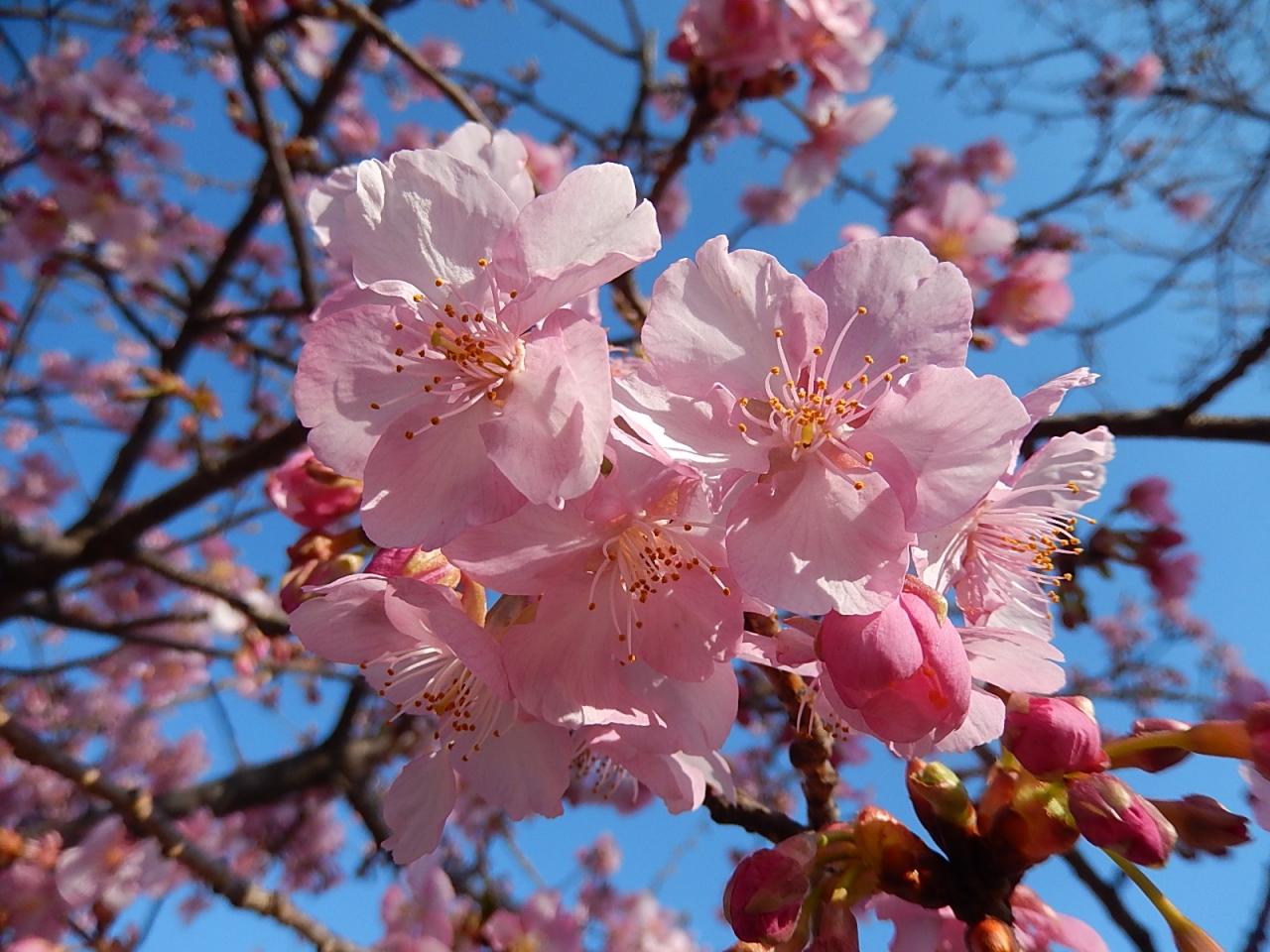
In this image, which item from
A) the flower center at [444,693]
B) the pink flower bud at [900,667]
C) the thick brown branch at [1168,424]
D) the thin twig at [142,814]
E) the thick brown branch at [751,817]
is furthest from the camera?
the thick brown branch at [1168,424]

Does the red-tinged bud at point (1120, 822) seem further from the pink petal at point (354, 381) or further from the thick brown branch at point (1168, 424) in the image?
the thick brown branch at point (1168, 424)

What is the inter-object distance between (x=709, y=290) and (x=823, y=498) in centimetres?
27

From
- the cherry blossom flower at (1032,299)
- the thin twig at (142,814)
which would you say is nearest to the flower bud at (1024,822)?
the thin twig at (142,814)

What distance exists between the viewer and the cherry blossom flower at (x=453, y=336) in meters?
0.84

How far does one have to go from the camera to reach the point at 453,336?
95 centimetres

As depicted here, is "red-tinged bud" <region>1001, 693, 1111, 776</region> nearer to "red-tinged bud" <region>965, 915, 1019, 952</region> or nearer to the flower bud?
the flower bud

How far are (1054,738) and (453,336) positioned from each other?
0.83 metres

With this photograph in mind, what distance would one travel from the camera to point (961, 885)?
2.98 feet

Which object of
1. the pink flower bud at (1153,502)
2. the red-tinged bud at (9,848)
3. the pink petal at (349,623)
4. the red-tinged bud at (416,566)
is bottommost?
the red-tinged bud at (9,848)

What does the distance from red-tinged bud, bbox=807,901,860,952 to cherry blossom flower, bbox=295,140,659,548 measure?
0.60 m

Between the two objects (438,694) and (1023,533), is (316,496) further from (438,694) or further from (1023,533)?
(1023,533)

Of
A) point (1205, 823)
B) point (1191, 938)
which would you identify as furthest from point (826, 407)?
point (1191, 938)

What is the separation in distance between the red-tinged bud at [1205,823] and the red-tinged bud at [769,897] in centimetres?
43

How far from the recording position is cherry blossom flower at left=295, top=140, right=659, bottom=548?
836 mm
